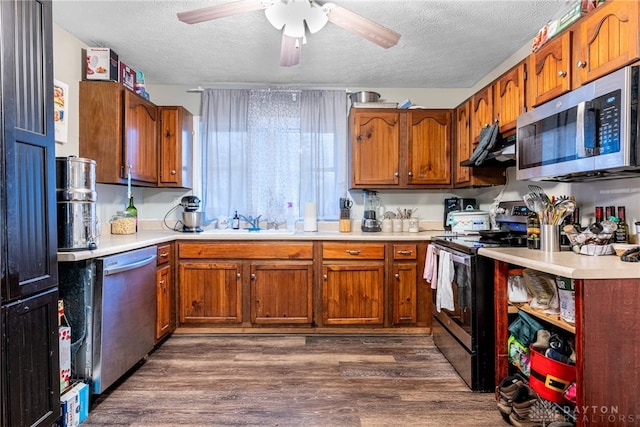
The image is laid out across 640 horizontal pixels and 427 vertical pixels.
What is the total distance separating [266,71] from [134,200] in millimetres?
1809

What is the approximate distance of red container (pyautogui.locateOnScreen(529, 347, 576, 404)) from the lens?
1.60m

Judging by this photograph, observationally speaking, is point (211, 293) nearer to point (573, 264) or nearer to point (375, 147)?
point (375, 147)

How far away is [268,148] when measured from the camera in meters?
3.62

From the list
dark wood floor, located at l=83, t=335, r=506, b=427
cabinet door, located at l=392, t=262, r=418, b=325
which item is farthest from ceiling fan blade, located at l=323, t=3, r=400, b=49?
dark wood floor, located at l=83, t=335, r=506, b=427

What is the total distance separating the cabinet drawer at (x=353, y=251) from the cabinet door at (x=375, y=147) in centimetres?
64

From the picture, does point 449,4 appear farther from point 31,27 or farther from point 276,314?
point 276,314

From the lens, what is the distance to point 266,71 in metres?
3.31

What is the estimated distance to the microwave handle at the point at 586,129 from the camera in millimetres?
1571

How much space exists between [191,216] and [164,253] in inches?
19.1

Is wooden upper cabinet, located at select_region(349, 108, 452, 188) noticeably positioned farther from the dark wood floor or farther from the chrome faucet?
the dark wood floor

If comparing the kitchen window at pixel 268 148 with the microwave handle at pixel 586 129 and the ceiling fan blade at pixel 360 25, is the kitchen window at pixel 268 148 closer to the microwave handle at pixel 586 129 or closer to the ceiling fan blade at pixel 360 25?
the ceiling fan blade at pixel 360 25

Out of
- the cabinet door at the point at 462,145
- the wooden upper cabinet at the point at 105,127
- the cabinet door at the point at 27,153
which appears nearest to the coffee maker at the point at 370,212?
the cabinet door at the point at 462,145

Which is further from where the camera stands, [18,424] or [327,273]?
[327,273]

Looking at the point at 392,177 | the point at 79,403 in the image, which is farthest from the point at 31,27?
the point at 392,177
